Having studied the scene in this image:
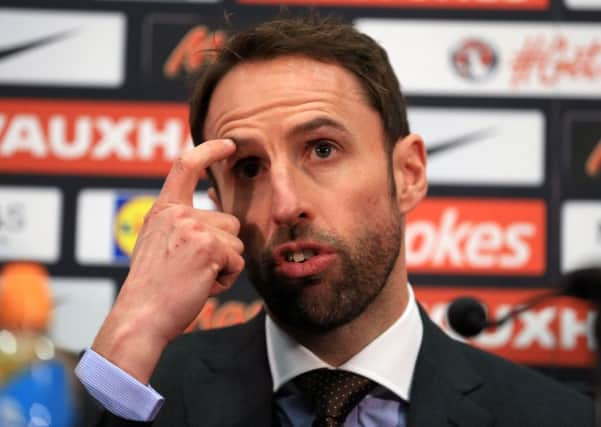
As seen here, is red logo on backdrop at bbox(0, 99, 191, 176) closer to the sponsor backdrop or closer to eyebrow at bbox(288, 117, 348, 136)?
the sponsor backdrop

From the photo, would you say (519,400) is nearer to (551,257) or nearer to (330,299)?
(330,299)

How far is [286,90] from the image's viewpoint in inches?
56.4

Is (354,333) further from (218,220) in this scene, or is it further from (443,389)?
(218,220)

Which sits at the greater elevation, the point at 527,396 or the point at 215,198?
the point at 215,198

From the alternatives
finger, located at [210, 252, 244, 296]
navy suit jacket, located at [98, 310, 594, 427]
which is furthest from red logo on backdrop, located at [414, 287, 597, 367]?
finger, located at [210, 252, 244, 296]

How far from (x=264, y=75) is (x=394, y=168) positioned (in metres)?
0.29

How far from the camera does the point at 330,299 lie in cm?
135

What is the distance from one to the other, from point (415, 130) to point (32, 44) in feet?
3.80

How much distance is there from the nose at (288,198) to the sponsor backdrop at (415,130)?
43.6 inches

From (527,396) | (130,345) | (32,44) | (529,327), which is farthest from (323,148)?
(32,44)

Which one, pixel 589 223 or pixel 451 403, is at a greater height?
pixel 451 403

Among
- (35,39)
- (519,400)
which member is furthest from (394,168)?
(35,39)

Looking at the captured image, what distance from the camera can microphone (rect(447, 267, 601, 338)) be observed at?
109 centimetres

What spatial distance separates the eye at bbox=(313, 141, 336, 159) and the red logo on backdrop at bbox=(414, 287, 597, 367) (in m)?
1.09
